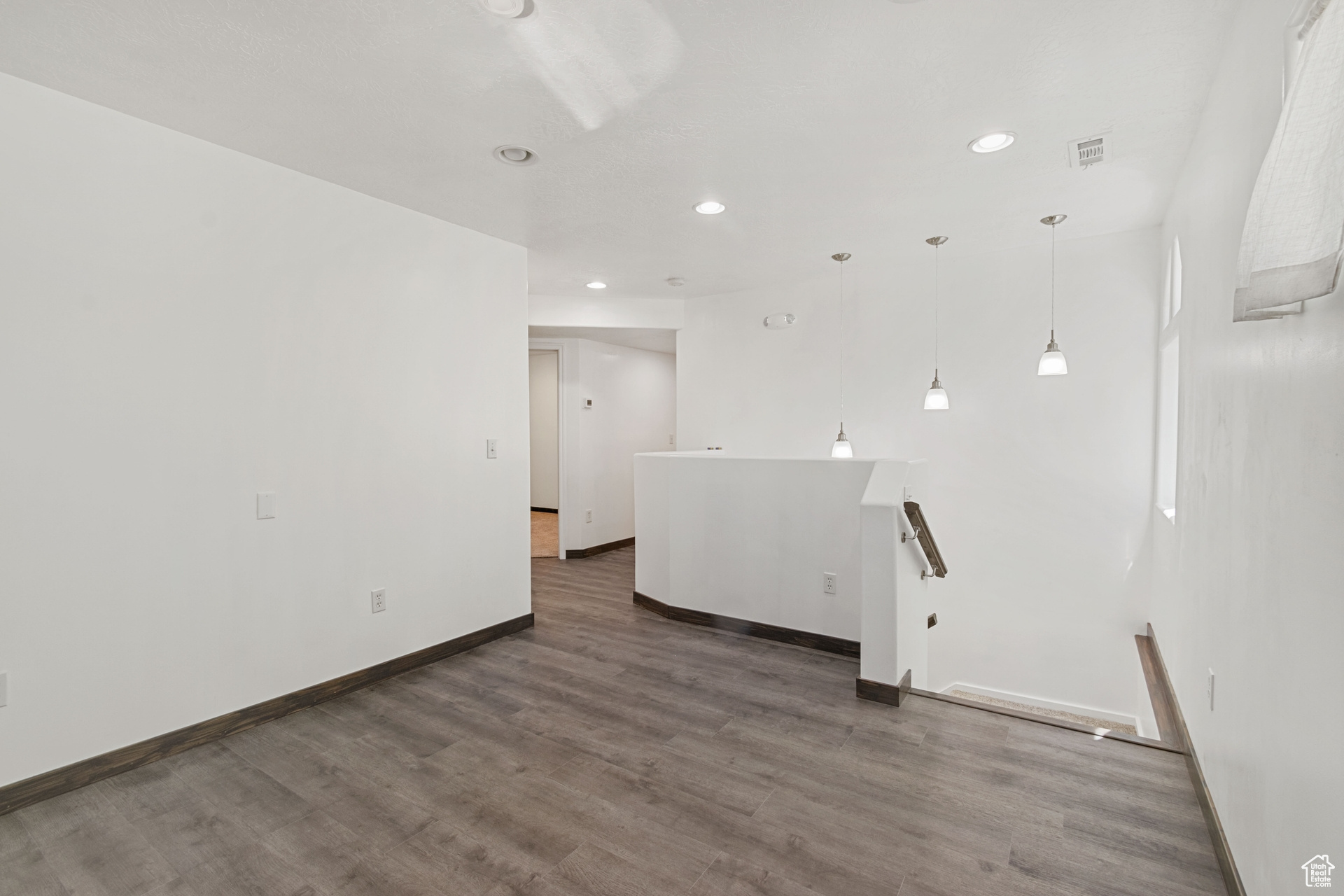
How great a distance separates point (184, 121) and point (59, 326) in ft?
3.20

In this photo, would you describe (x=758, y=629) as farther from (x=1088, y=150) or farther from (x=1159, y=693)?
(x=1088, y=150)

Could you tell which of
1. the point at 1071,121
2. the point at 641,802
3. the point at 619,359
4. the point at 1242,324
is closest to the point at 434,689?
the point at 641,802

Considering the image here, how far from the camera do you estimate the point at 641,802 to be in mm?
2277

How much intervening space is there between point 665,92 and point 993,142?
157 cm

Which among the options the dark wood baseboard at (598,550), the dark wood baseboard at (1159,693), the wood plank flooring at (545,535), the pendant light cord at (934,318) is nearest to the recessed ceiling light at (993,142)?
the pendant light cord at (934,318)

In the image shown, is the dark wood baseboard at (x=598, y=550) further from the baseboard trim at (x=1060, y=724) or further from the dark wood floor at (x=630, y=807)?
the baseboard trim at (x=1060, y=724)

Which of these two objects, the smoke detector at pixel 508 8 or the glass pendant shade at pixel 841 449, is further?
the glass pendant shade at pixel 841 449

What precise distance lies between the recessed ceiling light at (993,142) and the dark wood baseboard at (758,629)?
274 centimetres

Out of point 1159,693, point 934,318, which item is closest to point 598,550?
point 934,318

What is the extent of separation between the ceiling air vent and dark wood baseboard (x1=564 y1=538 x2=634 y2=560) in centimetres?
549

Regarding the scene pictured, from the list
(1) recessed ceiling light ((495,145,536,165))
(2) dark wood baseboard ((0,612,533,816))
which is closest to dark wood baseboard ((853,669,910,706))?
(2) dark wood baseboard ((0,612,533,816))

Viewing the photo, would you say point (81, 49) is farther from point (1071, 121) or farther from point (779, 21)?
point (1071, 121)

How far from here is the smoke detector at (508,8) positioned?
6.15ft

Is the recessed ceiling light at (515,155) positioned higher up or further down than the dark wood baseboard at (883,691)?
higher up
